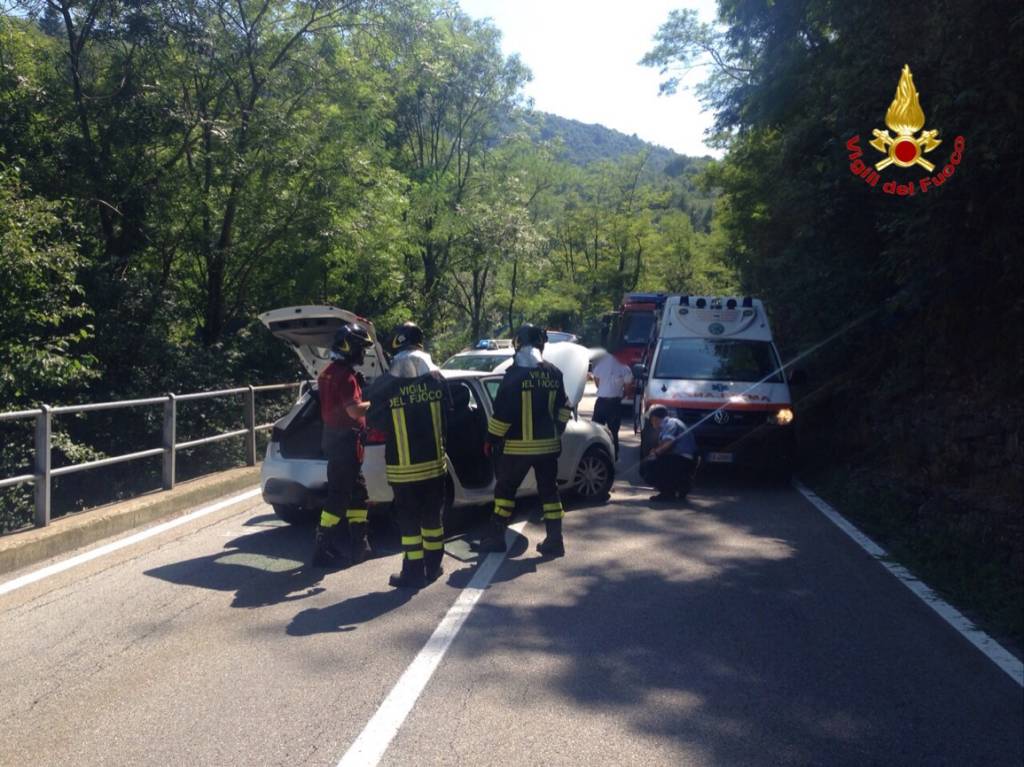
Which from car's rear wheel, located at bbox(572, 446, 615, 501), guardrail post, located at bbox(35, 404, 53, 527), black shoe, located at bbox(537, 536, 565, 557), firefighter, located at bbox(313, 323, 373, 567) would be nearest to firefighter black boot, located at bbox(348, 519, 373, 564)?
firefighter, located at bbox(313, 323, 373, 567)

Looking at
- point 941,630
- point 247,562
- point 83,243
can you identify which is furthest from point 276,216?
point 941,630

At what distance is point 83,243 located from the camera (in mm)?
15820

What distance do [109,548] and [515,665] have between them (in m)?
4.64

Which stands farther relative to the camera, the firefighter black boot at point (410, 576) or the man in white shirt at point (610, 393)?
the man in white shirt at point (610, 393)

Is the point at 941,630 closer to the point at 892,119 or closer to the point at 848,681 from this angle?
the point at 848,681

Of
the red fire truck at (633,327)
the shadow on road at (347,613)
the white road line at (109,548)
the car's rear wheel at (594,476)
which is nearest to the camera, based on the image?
the shadow on road at (347,613)

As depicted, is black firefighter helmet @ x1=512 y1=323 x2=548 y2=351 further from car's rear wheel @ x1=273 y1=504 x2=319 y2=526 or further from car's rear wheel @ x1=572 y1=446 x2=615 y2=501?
car's rear wheel @ x1=273 y1=504 x2=319 y2=526

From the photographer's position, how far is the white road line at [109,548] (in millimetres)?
7058

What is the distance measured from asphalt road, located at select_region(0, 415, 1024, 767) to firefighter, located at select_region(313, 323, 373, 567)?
33 cm

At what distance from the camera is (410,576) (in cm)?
700

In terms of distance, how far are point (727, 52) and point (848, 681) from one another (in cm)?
2316

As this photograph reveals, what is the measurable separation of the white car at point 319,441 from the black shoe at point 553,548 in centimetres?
94

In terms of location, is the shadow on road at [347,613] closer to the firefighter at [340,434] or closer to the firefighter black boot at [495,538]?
the firefighter at [340,434]

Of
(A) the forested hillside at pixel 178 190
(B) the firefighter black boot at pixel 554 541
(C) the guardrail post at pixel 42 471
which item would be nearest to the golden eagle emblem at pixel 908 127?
(B) the firefighter black boot at pixel 554 541
